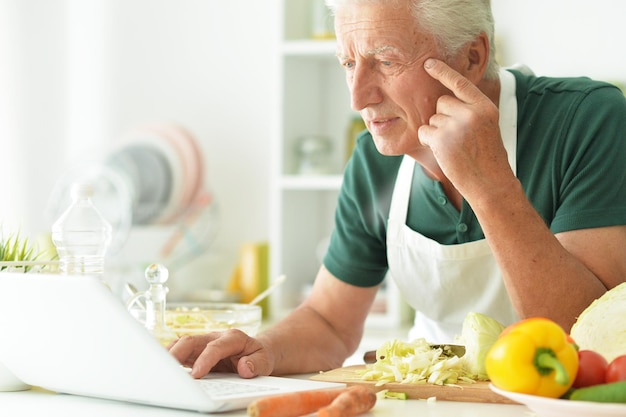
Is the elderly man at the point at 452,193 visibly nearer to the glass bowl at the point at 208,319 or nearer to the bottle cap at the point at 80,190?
the glass bowl at the point at 208,319

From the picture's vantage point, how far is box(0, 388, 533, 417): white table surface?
1.23 m

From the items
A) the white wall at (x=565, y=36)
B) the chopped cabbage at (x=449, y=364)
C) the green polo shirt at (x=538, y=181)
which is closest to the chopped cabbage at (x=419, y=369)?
the chopped cabbage at (x=449, y=364)

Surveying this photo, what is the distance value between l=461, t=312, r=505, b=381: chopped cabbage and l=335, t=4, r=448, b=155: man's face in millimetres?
479

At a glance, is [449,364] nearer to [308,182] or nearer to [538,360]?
[538,360]

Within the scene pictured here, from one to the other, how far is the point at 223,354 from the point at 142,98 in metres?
2.43

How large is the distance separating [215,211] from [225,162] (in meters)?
0.21

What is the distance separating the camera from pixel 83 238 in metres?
2.06

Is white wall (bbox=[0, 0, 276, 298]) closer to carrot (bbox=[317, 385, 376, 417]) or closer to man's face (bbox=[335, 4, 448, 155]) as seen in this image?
man's face (bbox=[335, 4, 448, 155])

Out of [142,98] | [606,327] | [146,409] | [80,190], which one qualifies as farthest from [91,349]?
[142,98]

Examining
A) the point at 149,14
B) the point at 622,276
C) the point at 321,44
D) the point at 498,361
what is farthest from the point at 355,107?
the point at 149,14

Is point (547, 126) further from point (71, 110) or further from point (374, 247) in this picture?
point (71, 110)

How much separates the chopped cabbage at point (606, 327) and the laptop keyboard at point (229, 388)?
0.44 metres

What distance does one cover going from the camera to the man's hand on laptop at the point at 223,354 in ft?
4.68

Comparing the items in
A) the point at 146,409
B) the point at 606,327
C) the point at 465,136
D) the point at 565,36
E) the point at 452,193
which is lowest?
the point at 146,409
